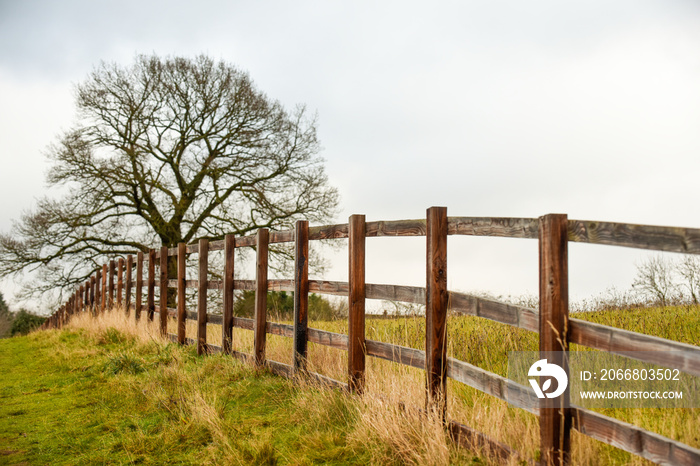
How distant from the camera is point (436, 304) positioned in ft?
14.4

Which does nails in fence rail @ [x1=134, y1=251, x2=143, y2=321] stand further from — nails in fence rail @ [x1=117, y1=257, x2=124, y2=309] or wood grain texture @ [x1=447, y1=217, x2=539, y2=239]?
wood grain texture @ [x1=447, y1=217, x2=539, y2=239]

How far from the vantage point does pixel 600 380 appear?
509cm

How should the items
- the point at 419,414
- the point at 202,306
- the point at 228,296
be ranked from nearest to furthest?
the point at 419,414 → the point at 228,296 → the point at 202,306

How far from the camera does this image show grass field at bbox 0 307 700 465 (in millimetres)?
3902

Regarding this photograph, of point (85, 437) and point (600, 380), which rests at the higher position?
point (600, 380)

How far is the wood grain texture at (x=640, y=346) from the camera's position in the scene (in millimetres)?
2682

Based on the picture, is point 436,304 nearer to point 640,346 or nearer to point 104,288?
point 640,346

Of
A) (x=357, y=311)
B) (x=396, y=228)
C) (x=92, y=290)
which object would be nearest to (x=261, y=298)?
(x=357, y=311)

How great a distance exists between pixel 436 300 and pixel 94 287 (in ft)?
60.4

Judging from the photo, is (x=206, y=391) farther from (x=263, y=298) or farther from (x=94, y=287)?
(x=94, y=287)

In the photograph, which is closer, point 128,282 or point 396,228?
point 396,228

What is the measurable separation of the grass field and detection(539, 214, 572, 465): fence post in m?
0.13

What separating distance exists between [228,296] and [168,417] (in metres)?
3.28

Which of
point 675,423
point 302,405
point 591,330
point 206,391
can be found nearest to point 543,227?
point 591,330
